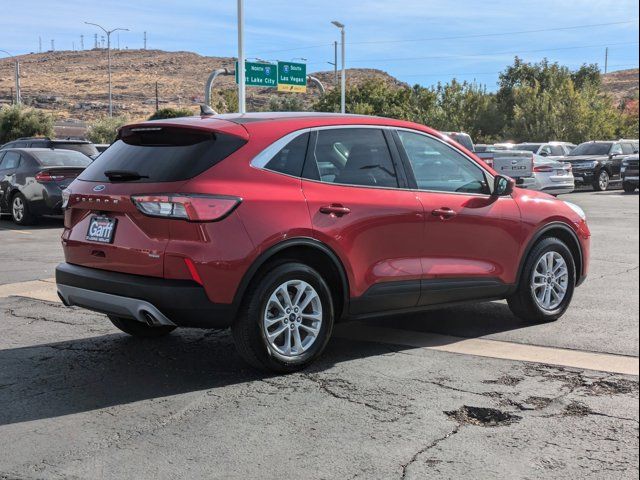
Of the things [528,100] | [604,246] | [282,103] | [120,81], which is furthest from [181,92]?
[604,246]

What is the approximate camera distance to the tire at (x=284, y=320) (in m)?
4.75

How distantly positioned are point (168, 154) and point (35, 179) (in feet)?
35.5

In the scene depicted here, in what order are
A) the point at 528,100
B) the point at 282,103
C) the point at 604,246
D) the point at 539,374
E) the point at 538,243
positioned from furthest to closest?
the point at 282,103 < the point at 528,100 < the point at 604,246 < the point at 538,243 < the point at 539,374

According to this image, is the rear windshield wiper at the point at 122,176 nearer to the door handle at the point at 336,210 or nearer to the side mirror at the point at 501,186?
the door handle at the point at 336,210

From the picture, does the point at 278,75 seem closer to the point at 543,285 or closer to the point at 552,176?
the point at 552,176

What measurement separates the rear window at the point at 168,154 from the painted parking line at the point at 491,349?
2.03 meters

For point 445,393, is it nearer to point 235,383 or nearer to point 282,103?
point 235,383

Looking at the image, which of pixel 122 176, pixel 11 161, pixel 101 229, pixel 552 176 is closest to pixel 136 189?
pixel 122 176

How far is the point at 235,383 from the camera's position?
15.8 feet

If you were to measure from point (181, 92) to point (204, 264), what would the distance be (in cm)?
10516

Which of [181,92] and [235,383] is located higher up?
[181,92]

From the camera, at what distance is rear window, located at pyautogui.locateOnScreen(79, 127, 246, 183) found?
15.6 feet

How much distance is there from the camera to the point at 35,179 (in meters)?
14.7

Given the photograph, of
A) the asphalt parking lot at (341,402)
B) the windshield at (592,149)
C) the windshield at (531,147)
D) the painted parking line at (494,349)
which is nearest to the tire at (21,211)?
the asphalt parking lot at (341,402)
